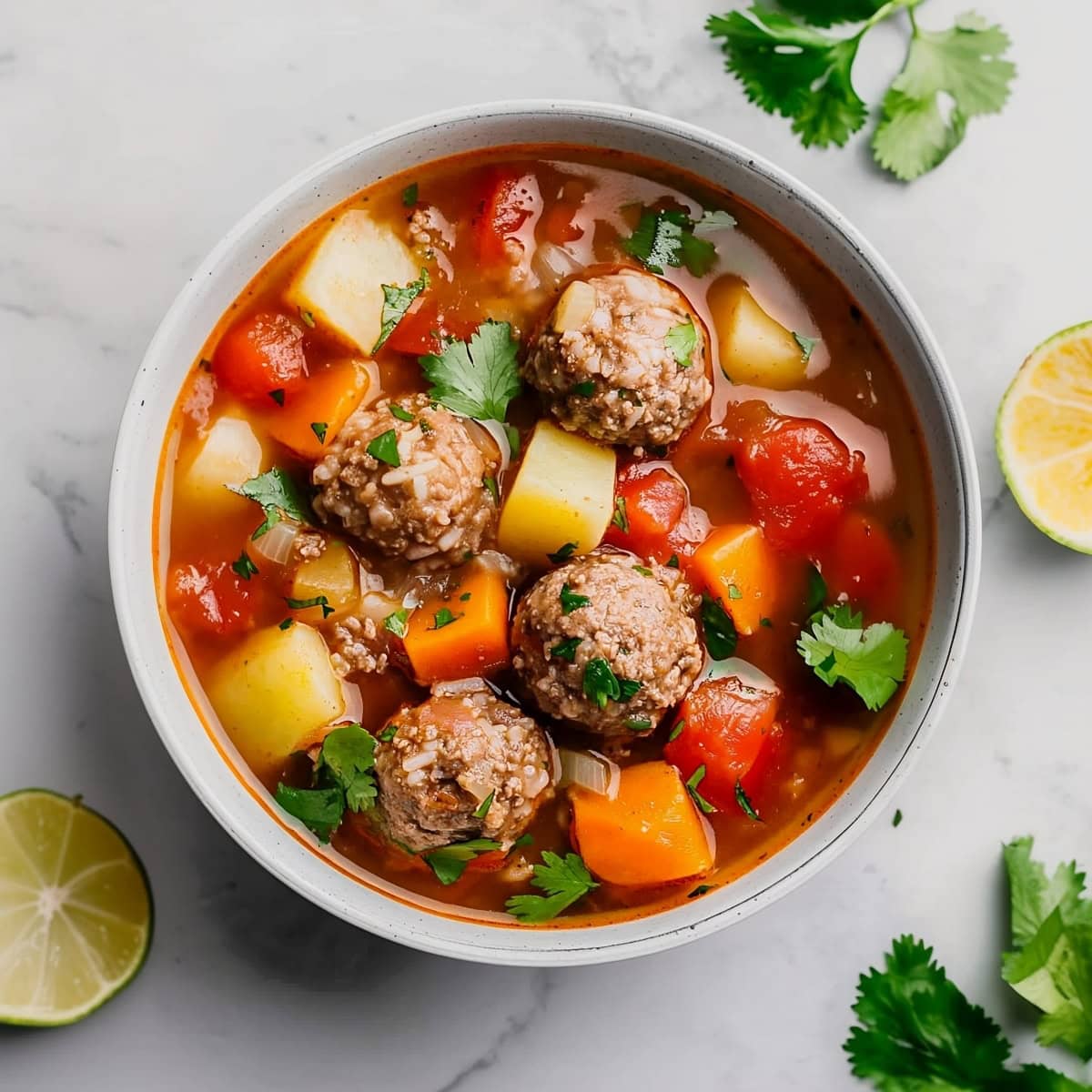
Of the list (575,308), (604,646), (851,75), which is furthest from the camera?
(851,75)

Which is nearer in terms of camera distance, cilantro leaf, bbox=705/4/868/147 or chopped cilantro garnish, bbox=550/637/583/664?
chopped cilantro garnish, bbox=550/637/583/664

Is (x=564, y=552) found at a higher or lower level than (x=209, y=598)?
higher

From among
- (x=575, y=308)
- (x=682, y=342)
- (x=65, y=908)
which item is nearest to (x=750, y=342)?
(x=682, y=342)

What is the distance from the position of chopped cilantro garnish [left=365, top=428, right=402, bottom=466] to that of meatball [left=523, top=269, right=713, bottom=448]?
0.47 m

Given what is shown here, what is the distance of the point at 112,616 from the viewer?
4.00m

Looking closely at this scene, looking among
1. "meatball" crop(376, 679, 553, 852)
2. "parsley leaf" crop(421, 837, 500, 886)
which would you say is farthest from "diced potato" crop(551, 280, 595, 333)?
"parsley leaf" crop(421, 837, 500, 886)

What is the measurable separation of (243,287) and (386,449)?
0.68 metres

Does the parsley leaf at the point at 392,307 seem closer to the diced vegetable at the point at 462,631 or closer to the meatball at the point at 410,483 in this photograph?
the meatball at the point at 410,483

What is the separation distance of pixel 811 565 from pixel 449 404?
123 cm

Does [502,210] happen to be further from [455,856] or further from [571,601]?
[455,856]

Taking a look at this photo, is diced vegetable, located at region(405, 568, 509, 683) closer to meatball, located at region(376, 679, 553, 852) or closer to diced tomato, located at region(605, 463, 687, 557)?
meatball, located at region(376, 679, 553, 852)

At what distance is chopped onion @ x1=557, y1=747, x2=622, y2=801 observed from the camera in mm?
3604

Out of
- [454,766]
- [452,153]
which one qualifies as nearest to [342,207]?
[452,153]

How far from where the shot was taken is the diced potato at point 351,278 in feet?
11.6
